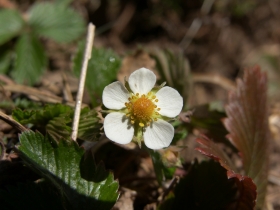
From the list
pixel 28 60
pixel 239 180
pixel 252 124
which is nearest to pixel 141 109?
pixel 239 180

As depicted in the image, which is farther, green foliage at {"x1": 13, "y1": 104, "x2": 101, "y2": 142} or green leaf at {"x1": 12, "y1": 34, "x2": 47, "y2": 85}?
green leaf at {"x1": 12, "y1": 34, "x2": 47, "y2": 85}

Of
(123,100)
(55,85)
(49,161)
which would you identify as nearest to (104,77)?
(55,85)

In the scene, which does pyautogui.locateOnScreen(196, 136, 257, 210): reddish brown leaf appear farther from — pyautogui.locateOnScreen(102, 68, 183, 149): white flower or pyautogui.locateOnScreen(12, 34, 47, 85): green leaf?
pyautogui.locateOnScreen(12, 34, 47, 85): green leaf

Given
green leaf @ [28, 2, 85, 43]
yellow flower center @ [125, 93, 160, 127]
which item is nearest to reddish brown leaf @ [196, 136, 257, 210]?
yellow flower center @ [125, 93, 160, 127]

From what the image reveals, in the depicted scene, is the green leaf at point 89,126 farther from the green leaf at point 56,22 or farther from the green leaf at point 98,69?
the green leaf at point 56,22

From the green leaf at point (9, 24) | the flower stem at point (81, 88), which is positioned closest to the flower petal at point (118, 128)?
the flower stem at point (81, 88)

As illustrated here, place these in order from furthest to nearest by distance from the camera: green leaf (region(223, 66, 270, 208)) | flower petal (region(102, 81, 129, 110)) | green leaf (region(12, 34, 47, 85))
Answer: green leaf (region(12, 34, 47, 85)) < green leaf (region(223, 66, 270, 208)) < flower petal (region(102, 81, 129, 110))

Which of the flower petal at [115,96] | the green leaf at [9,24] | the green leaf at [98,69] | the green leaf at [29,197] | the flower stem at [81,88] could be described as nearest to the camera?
the green leaf at [29,197]

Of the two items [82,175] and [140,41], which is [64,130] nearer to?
[82,175]
